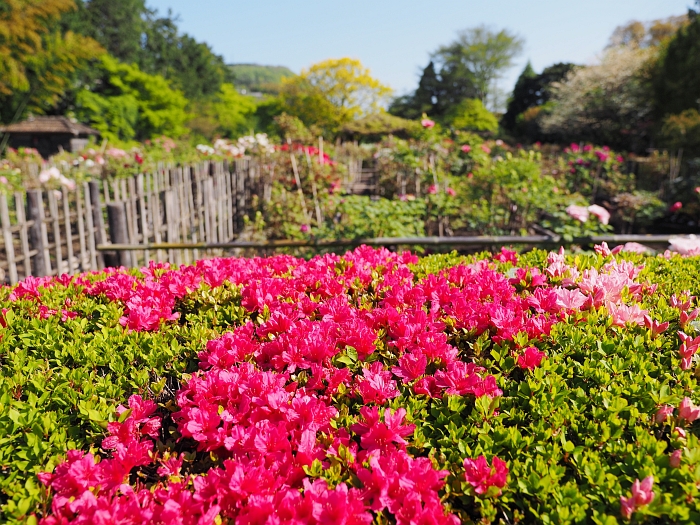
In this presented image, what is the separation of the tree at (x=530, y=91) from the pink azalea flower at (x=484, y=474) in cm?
3939

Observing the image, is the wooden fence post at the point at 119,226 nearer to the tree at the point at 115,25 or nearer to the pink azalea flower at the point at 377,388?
the pink azalea flower at the point at 377,388

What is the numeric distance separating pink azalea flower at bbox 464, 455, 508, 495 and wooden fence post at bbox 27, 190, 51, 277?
470 cm

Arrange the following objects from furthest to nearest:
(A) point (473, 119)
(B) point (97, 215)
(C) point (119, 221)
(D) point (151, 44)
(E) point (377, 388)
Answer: (D) point (151, 44), (A) point (473, 119), (B) point (97, 215), (C) point (119, 221), (E) point (377, 388)

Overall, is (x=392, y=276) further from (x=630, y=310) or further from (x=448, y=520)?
(x=448, y=520)

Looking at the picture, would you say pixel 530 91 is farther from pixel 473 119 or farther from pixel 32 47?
pixel 32 47

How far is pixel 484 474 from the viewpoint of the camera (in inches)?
42.6

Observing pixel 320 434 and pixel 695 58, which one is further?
pixel 695 58

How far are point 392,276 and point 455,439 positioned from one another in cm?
107

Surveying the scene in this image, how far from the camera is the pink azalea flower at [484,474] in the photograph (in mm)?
1066

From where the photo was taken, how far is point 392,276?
222 centimetres

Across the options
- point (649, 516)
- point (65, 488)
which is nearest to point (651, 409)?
point (649, 516)

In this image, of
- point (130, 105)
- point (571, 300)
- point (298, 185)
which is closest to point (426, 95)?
point (130, 105)

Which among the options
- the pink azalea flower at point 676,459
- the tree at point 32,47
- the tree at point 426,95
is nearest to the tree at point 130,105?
the tree at point 32,47

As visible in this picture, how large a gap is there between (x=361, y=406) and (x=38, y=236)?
14.8 feet
